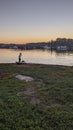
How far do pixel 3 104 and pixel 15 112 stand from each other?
4.52 feet

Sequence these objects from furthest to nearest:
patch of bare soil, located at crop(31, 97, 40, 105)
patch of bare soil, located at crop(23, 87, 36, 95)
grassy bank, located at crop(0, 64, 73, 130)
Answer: patch of bare soil, located at crop(23, 87, 36, 95), patch of bare soil, located at crop(31, 97, 40, 105), grassy bank, located at crop(0, 64, 73, 130)

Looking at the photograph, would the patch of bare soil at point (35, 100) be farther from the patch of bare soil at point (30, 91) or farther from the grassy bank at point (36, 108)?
the patch of bare soil at point (30, 91)

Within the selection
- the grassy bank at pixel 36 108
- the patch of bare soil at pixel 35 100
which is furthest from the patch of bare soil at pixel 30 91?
the patch of bare soil at pixel 35 100

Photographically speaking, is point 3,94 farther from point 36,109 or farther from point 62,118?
point 62,118

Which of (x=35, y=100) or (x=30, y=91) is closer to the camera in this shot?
(x=35, y=100)


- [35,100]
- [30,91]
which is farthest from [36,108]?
[30,91]

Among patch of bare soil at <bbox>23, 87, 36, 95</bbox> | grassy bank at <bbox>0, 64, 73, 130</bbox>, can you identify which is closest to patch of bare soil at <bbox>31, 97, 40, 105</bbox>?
grassy bank at <bbox>0, 64, 73, 130</bbox>

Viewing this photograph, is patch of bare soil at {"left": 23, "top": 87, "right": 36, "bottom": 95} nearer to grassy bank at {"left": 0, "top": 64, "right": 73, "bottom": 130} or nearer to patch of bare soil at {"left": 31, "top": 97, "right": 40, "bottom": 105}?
grassy bank at {"left": 0, "top": 64, "right": 73, "bottom": 130}

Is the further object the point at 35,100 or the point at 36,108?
the point at 35,100

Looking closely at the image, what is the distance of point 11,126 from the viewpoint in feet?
33.7

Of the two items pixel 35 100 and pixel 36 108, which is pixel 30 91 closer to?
pixel 35 100

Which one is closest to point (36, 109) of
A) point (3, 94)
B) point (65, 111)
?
point (65, 111)

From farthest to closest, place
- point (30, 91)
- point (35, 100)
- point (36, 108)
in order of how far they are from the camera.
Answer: point (30, 91)
point (35, 100)
point (36, 108)

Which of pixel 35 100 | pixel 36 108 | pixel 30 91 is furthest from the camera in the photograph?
pixel 30 91
